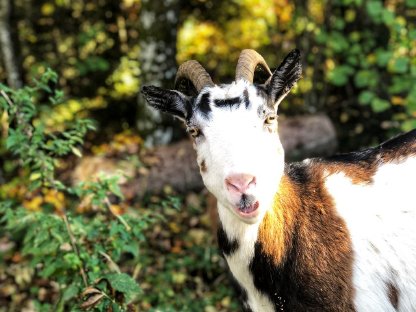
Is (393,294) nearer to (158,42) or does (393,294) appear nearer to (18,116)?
(18,116)

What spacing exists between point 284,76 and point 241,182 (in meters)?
0.95

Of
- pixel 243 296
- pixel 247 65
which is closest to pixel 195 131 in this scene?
pixel 247 65

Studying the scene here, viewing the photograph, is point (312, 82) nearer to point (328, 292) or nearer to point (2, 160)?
point (2, 160)

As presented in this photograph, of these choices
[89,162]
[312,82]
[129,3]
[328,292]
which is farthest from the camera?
[129,3]

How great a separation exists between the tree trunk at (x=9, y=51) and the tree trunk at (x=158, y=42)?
1.70m

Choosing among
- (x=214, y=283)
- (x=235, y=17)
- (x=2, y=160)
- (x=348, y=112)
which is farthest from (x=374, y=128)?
(x=2, y=160)

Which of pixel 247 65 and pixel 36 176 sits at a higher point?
pixel 247 65

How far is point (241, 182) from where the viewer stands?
11.9 ft

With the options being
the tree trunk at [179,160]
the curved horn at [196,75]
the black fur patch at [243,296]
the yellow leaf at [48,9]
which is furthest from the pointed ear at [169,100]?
the yellow leaf at [48,9]

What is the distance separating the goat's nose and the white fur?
0.87 meters

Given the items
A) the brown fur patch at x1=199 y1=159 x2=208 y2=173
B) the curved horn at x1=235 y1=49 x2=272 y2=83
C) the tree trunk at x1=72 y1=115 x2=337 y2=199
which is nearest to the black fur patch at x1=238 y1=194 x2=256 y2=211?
the brown fur patch at x1=199 y1=159 x2=208 y2=173

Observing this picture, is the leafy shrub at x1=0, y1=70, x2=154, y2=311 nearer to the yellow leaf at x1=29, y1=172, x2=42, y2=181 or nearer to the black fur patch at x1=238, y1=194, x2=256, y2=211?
the yellow leaf at x1=29, y1=172, x2=42, y2=181

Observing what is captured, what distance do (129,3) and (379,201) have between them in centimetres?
734

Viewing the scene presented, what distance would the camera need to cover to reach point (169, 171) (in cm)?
812
